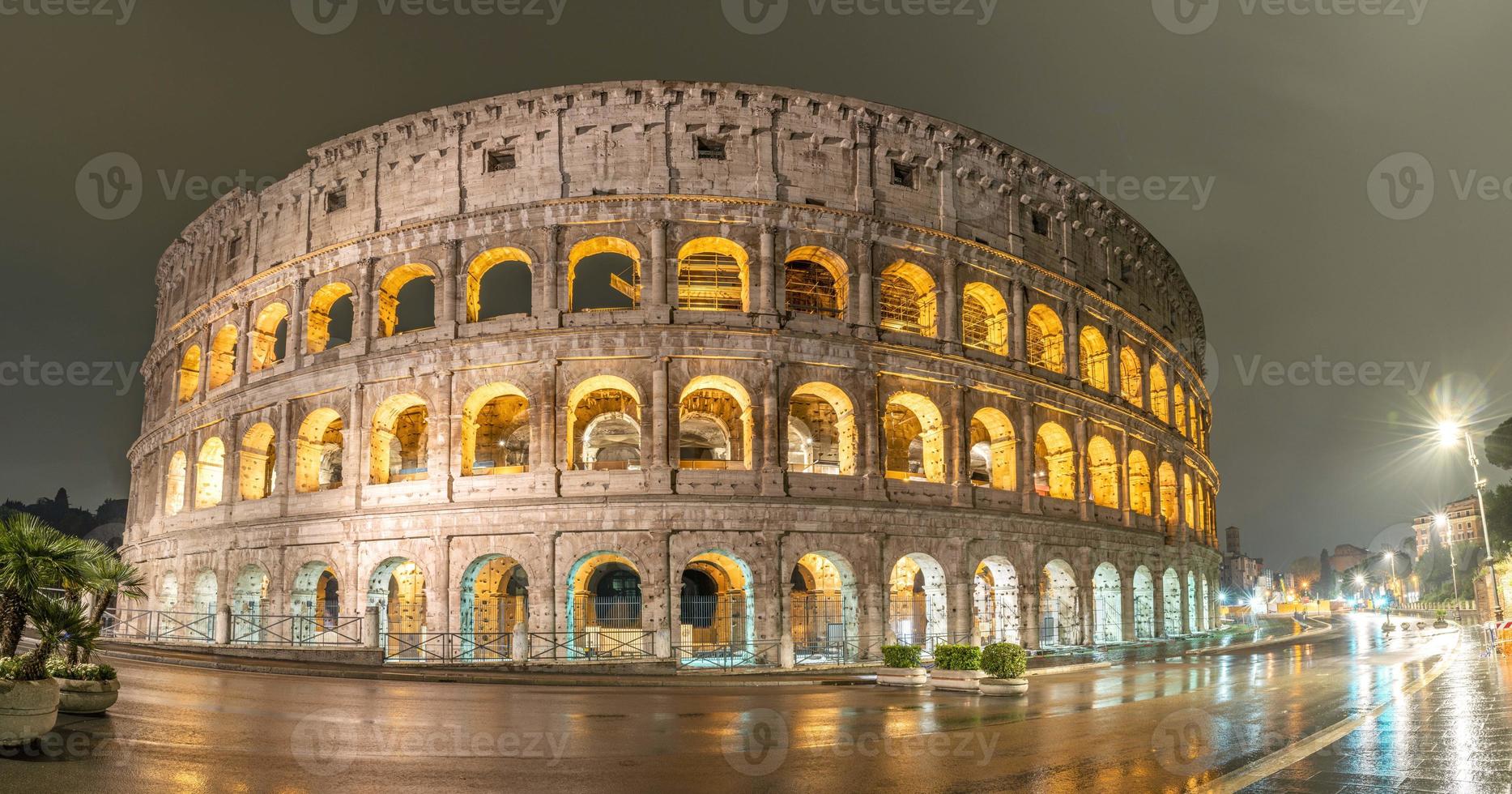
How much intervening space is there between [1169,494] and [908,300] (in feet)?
53.0

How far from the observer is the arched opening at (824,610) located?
28516 mm

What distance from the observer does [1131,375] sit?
136 ft

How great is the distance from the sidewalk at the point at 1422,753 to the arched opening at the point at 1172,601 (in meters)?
24.7

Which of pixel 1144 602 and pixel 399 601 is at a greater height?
pixel 399 601

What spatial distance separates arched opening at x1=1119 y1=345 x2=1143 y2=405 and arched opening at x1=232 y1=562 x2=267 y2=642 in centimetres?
3282

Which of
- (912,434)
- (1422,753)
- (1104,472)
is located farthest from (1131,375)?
(1422,753)

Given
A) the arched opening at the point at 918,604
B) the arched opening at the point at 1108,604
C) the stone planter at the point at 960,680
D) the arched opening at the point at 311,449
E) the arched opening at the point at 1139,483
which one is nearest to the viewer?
the stone planter at the point at 960,680

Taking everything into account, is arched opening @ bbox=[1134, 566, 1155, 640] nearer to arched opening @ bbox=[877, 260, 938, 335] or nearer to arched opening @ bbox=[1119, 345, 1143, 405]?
arched opening @ bbox=[1119, 345, 1143, 405]

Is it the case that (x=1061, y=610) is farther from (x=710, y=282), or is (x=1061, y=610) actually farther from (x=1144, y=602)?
(x=710, y=282)

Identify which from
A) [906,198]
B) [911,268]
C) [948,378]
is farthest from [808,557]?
[906,198]

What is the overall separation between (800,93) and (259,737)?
77.5ft

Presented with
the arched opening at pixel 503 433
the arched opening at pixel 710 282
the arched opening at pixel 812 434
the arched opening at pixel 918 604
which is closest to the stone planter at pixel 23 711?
the arched opening at pixel 918 604

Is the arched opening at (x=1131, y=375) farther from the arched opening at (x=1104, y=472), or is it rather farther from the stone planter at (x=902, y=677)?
the stone planter at (x=902, y=677)

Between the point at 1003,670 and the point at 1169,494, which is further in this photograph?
the point at 1169,494
